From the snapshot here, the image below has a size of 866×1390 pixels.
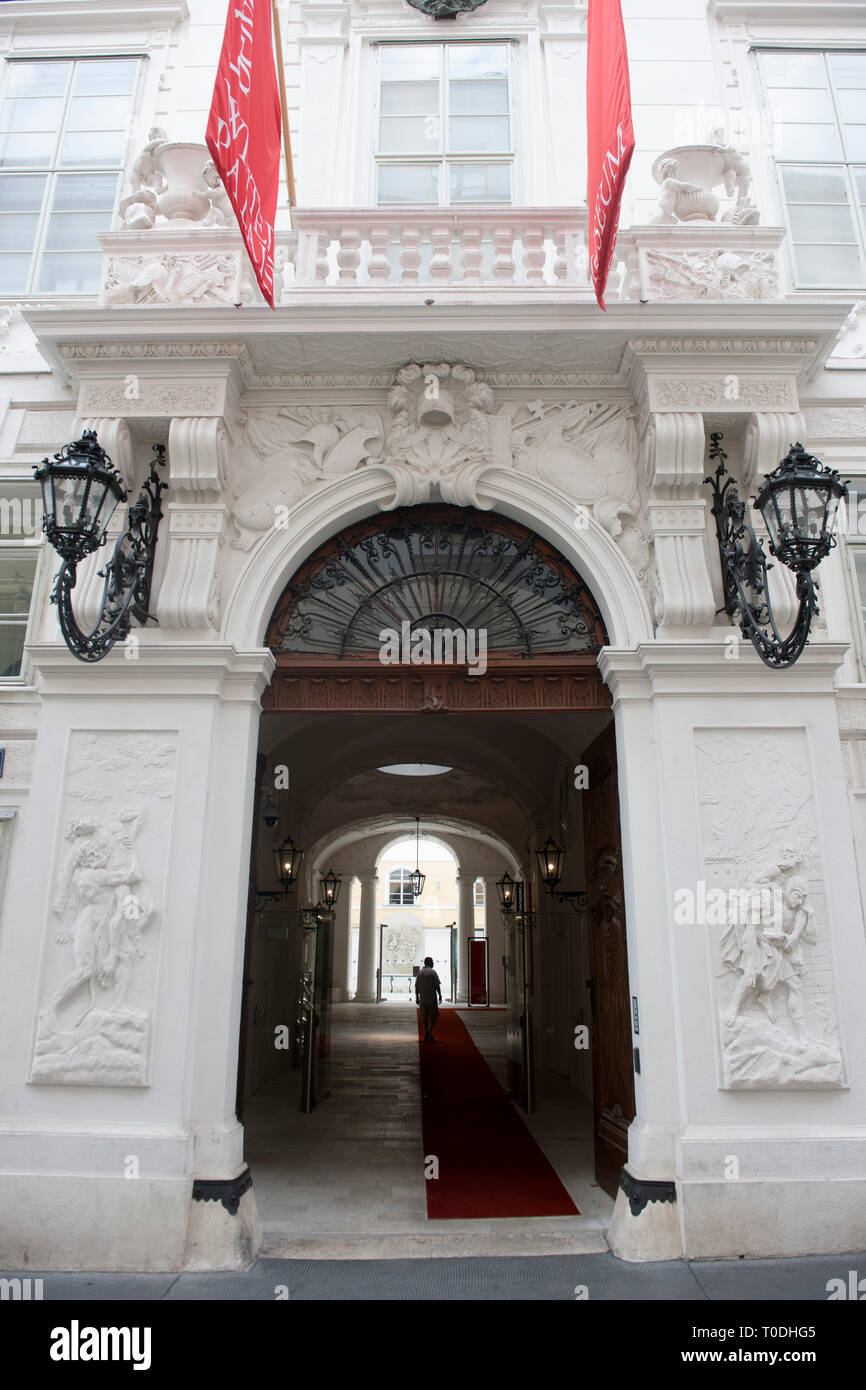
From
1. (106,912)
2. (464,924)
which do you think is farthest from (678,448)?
(464,924)

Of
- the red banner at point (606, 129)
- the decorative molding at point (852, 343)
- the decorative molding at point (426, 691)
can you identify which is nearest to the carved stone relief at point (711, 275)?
the red banner at point (606, 129)

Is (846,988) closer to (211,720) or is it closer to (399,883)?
(211,720)

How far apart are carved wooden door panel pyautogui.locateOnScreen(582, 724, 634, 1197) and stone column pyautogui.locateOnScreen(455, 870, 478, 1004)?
853 inches

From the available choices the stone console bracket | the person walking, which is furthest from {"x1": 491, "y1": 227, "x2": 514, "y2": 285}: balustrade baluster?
the person walking

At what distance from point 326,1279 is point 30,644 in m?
4.57

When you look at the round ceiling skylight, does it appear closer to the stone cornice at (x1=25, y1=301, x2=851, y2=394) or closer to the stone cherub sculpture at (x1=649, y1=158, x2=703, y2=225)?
the stone cornice at (x1=25, y1=301, x2=851, y2=394)

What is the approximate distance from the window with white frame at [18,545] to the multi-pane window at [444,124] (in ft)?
14.4

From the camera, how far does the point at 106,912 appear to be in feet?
18.1

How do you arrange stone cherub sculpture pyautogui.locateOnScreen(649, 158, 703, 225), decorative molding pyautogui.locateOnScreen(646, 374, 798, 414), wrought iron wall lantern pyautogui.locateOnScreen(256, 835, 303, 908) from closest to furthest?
decorative molding pyautogui.locateOnScreen(646, 374, 798, 414), stone cherub sculpture pyautogui.locateOnScreen(649, 158, 703, 225), wrought iron wall lantern pyautogui.locateOnScreen(256, 835, 303, 908)

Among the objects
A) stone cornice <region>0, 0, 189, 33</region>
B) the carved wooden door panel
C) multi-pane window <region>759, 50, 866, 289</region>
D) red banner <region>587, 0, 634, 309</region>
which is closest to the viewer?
red banner <region>587, 0, 634, 309</region>

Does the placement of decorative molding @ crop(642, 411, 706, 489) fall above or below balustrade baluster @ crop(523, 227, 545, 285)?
below

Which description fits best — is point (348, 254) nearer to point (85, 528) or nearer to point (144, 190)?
point (144, 190)

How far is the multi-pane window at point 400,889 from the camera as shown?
1475 inches

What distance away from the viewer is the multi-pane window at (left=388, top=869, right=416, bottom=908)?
123 feet
